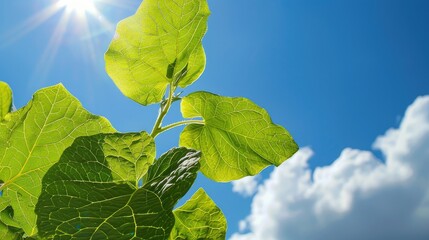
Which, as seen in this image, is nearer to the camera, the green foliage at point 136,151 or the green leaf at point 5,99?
the green foliage at point 136,151

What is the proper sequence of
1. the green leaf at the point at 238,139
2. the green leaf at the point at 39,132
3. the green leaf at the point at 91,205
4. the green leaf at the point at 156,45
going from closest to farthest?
the green leaf at the point at 91,205
the green leaf at the point at 39,132
the green leaf at the point at 156,45
the green leaf at the point at 238,139

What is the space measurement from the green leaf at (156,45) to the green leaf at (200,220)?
0.27 m

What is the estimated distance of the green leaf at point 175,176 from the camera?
25.8 inches

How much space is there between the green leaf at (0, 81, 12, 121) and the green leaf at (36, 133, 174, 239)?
0.29 metres

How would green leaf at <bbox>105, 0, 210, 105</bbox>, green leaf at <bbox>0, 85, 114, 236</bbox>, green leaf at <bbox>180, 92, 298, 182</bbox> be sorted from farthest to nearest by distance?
green leaf at <bbox>180, 92, 298, 182</bbox>
green leaf at <bbox>105, 0, 210, 105</bbox>
green leaf at <bbox>0, 85, 114, 236</bbox>

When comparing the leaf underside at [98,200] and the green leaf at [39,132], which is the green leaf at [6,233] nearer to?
the green leaf at [39,132]

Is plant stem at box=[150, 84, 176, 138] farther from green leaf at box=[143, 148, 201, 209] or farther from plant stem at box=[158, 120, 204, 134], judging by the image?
green leaf at box=[143, 148, 201, 209]

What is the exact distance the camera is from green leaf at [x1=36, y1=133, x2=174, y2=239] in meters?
0.65

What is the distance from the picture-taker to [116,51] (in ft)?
3.15

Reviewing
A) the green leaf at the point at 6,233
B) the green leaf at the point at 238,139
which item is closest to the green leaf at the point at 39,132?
the green leaf at the point at 6,233

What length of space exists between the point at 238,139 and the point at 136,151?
418 mm

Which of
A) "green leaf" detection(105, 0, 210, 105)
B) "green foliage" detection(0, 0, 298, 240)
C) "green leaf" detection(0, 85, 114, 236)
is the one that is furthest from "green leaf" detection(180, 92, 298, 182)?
"green leaf" detection(0, 85, 114, 236)

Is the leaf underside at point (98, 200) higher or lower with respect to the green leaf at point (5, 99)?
lower

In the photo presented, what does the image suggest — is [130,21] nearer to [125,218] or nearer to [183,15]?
[183,15]
